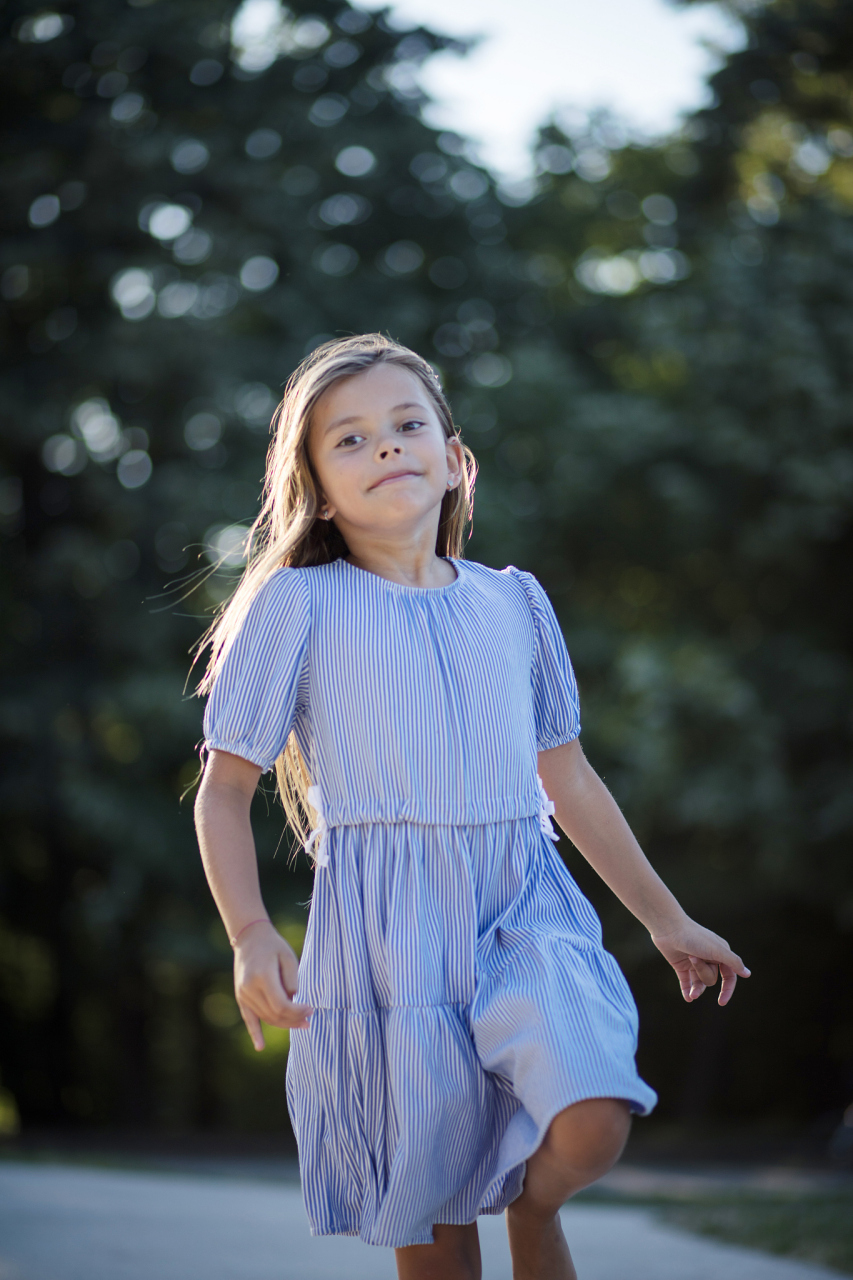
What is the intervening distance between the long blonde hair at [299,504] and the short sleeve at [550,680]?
29 cm

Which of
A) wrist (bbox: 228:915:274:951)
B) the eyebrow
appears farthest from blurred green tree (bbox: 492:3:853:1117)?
wrist (bbox: 228:915:274:951)

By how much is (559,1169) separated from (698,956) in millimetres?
518

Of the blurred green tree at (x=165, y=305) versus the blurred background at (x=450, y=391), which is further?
the blurred green tree at (x=165, y=305)

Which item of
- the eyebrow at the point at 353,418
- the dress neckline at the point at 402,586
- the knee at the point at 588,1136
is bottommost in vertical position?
the knee at the point at 588,1136

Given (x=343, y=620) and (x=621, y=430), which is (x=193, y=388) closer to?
(x=621, y=430)

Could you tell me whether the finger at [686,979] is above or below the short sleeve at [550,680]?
below

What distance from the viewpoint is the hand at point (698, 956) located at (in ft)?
6.84

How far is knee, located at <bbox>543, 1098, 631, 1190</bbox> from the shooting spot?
5.47ft

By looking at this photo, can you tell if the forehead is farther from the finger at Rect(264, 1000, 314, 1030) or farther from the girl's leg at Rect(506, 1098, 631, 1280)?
the girl's leg at Rect(506, 1098, 631, 1280)

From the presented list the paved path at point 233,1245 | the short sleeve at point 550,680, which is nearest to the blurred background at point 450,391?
the paved path at point 233,1245

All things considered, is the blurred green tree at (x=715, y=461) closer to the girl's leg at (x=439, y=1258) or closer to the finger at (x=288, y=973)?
the girl's leg at (x=439, y=1258)

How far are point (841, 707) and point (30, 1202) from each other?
705 centimetres

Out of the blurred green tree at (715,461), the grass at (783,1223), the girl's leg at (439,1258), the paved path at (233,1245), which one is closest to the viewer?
the girl's leg at (439,1258)

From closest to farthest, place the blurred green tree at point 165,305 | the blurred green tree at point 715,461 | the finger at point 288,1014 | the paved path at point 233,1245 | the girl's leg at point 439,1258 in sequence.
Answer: the finger at point 288,1014 → the girl's leg at point 439,1258 → the paved path at point 233,1245 → the blurred green tree at point 715,461 → the blurred green tree at point 165,305
